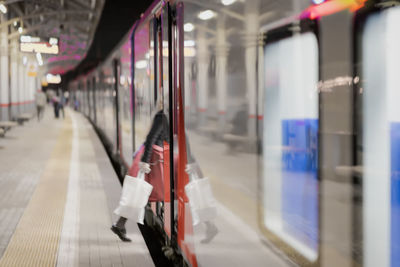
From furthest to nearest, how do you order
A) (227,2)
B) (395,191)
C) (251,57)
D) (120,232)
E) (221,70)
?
1. (120,232)
2. (221,70)
3. (227,2)
4. (251,57)
5. (395,191)

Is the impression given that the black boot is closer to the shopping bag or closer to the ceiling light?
the shopping bag

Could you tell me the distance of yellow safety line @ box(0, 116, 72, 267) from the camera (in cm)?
366

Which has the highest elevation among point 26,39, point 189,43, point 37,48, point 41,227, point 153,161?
point 26,39

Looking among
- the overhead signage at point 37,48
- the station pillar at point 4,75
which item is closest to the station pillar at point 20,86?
the station pillar at point 4,75

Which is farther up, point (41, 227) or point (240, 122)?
point (240, 122)

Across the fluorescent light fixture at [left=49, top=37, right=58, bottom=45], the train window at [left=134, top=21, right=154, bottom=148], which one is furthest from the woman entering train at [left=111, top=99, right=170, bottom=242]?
the fluorescent light fixture at [left=49, top=37, right=58, bottom=45]

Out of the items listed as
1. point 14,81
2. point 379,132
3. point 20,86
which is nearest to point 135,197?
point 379,132

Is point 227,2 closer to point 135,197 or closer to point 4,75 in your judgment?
Answer: point 135,197

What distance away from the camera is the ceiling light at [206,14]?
2.50m

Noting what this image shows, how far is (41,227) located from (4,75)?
14537mm

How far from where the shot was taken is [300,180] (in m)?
1.69

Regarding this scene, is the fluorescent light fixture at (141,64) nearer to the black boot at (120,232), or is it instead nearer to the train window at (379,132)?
the black boot at (120,232)

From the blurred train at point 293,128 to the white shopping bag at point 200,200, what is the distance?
2.9 inches

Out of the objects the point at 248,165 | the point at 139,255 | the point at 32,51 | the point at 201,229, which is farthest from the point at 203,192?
the point at 32,51
